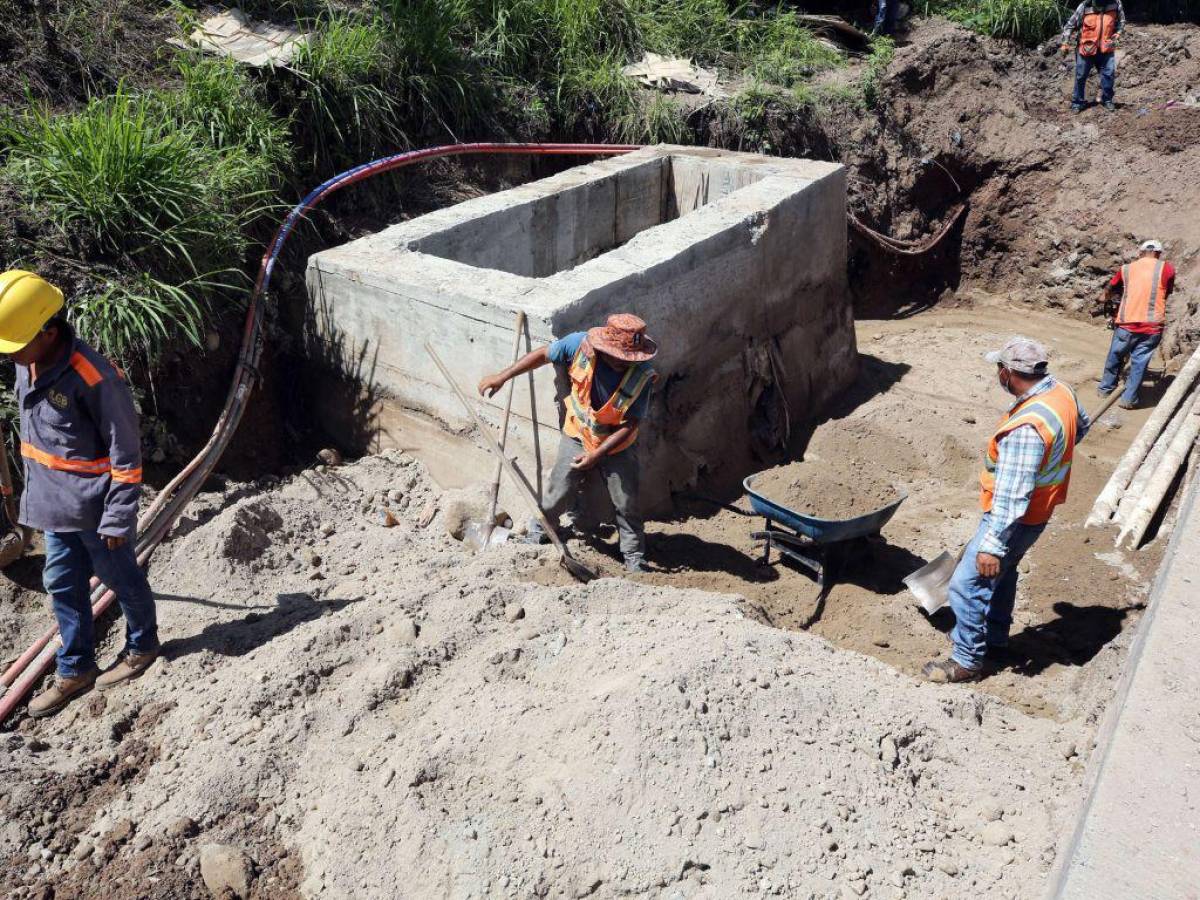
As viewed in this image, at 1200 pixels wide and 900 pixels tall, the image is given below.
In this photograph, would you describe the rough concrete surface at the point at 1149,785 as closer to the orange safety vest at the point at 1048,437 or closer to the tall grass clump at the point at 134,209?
the orange safety vest at the point at 1048,437

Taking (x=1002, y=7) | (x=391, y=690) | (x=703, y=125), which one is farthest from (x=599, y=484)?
(x=1002, y=7)

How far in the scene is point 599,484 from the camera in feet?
18.7

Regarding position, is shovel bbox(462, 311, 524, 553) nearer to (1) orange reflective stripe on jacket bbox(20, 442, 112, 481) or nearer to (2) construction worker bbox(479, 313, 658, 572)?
(2) construction worker bbox(479, 313, 658, 572)

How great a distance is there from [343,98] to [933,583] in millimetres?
5265

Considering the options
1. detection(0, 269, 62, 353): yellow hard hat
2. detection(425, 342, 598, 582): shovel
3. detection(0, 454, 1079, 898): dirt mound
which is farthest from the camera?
detection(425, 342, 598, 582): shovel

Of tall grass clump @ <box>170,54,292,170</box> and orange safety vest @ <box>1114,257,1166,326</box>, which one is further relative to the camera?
orange safety vest @ <box>1114,257,1166,326</box>

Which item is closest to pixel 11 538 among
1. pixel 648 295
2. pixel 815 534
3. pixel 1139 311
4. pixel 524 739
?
pixel 524 739

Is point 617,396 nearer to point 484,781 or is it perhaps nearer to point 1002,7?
point 484,781

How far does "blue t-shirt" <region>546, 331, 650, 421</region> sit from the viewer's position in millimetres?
4945

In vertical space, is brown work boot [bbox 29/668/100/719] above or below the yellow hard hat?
below

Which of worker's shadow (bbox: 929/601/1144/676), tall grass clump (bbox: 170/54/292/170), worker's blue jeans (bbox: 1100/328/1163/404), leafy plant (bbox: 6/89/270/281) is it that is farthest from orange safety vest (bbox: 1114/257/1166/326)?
leafy plant (bbox: 6/89/270/281)

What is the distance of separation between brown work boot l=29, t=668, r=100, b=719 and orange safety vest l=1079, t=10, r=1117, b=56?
11.6 meters

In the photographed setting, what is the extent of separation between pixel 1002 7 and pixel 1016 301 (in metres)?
4.60

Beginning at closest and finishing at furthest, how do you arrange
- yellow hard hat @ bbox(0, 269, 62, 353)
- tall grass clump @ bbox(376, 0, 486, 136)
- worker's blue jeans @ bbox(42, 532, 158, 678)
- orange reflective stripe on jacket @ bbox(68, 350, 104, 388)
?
yellow hard hat @ bbox(0, 269, 62, 353) < orange reflective stripe on jacket @ bbox(68, 350, 104, 388) < worker's blue jeans @ bbox(42, 532, 158, 678) < tall grass clump @ bbox(376, 0, 486, 136)
